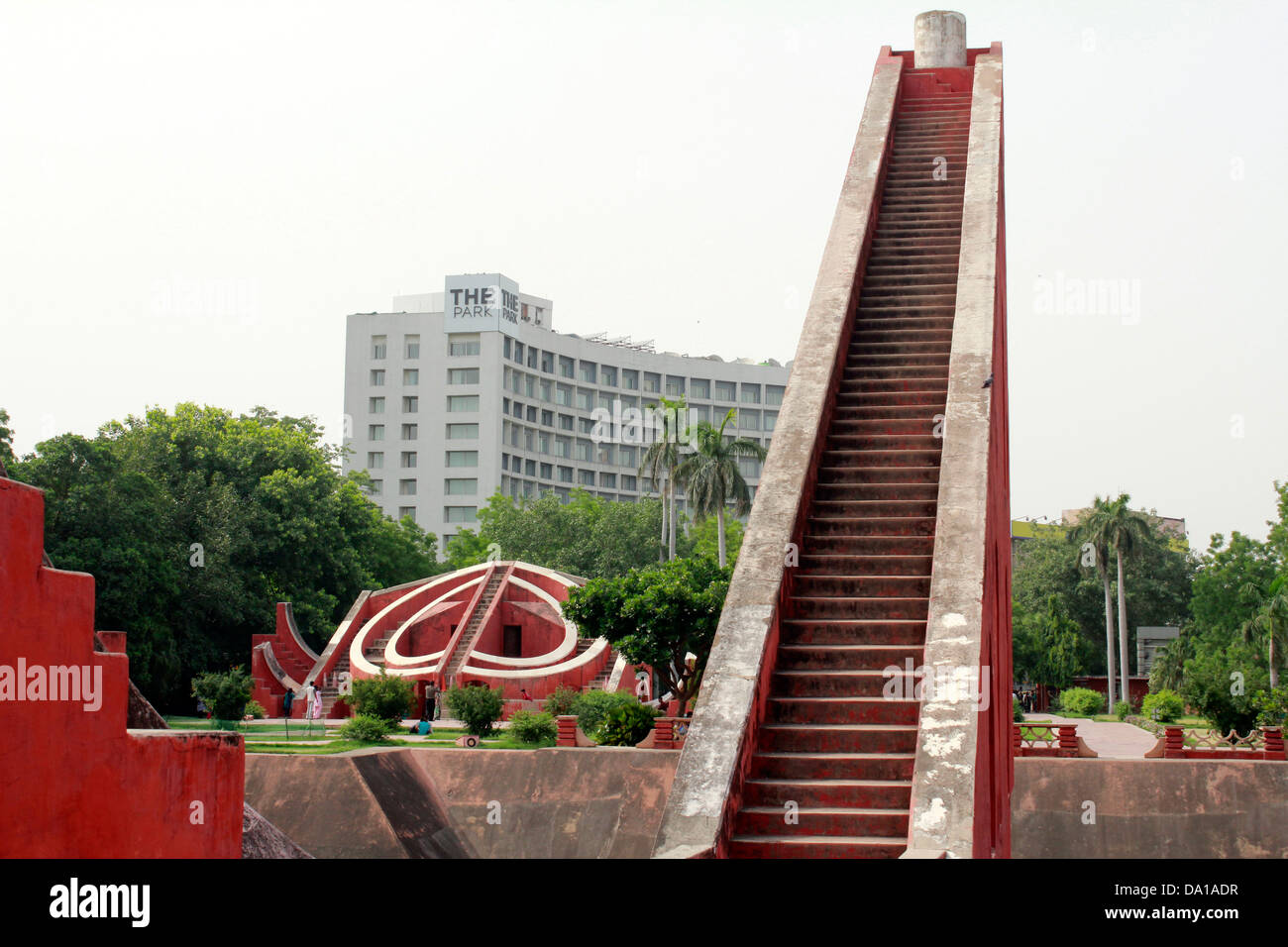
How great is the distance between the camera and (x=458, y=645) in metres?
31.6

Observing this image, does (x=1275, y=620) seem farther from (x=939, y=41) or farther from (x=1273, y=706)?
(x=939, y=41)

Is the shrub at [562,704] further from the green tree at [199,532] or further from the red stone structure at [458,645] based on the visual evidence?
the green tree at [199,532]

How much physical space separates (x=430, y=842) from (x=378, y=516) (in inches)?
1225

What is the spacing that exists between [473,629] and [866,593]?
25.5 m

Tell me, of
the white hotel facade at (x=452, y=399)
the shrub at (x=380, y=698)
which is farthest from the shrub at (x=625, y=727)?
the white hotel facade at (x=452, y=399)

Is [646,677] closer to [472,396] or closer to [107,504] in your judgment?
[107,504]

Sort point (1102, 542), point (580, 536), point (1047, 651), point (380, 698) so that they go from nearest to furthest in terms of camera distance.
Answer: point (380, 698) < point (1047, 651) < point (1102, 542) < point (580, 536)

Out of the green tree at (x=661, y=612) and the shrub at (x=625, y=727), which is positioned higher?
the green tree at (x=661, y=612)

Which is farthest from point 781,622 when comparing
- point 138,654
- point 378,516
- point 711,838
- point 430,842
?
point 378,516

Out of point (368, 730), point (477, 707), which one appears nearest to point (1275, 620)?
point (477, 707)

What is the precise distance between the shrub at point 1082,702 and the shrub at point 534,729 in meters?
26.4

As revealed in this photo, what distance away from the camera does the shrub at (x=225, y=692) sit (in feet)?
83.3

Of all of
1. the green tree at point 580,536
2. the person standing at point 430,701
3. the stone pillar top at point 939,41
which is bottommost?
the person standing at point 430,701
